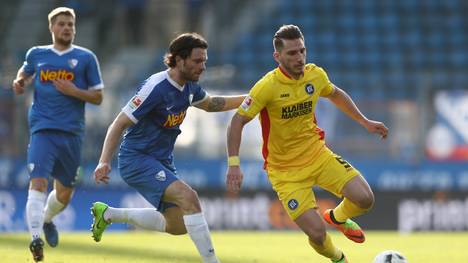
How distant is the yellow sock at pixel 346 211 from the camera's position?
898 cm

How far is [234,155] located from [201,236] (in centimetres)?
70

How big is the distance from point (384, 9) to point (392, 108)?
6745 millimetres

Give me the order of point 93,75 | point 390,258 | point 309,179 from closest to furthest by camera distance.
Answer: point 390,258
point 309,179
point 93,75

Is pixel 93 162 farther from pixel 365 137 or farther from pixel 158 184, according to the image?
pixel 158 184

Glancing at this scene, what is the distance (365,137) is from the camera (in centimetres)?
1766

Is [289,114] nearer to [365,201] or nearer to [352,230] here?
[365,201]

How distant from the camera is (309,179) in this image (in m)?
8.97

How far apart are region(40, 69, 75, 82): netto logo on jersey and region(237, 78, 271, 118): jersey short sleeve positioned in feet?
8.21

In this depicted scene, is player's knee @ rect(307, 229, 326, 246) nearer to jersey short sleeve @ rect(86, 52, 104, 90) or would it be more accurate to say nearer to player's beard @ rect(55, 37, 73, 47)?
jersey short sleeve @ rect(86, 52, 104, 90)

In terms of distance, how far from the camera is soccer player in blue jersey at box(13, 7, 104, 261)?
403 inches

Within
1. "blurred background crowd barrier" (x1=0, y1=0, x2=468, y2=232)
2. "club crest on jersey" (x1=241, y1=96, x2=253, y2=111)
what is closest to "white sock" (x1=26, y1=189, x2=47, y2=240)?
"club crest on jersey" (x1=241, y1=96, x2=253, y2=111)

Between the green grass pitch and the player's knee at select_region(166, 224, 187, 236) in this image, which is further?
the green grass pitch

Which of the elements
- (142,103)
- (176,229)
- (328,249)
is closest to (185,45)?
(142,103)

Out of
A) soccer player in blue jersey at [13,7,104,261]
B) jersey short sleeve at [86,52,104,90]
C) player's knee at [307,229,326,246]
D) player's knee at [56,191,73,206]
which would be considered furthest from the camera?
player's knee at [56,191,73,206]
